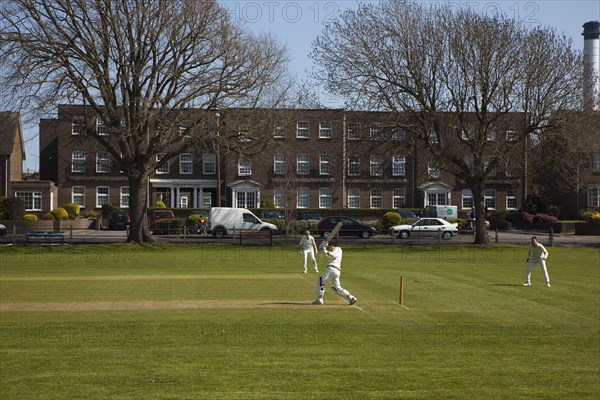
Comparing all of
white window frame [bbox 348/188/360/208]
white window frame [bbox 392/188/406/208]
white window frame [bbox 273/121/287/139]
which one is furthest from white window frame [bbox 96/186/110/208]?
white window frame [bbox 273/121/287/139]

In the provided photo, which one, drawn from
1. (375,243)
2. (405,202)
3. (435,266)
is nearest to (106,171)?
(405,202)

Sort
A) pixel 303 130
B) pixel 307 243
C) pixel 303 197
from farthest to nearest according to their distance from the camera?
pixel 303 197, pixel 303 130, pixel 307 243

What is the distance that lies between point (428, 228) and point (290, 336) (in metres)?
39.1

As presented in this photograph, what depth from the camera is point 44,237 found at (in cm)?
4641

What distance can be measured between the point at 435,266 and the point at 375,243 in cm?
1233

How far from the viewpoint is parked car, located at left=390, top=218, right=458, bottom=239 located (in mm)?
55344

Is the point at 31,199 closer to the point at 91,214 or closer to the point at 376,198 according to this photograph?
the point at 91,214

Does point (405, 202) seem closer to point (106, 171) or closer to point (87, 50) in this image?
point (106, 171)

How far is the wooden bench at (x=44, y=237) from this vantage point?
45572 millimetres

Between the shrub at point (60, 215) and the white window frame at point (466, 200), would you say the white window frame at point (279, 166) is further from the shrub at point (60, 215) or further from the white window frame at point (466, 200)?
the shrub at point (60, 215)

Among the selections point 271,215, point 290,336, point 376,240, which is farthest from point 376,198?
point 290,336

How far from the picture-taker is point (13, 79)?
132 feet

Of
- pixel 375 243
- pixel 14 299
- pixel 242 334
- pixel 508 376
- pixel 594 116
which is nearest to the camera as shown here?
pixel 508 376

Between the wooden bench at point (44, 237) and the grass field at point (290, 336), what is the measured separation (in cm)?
1174
